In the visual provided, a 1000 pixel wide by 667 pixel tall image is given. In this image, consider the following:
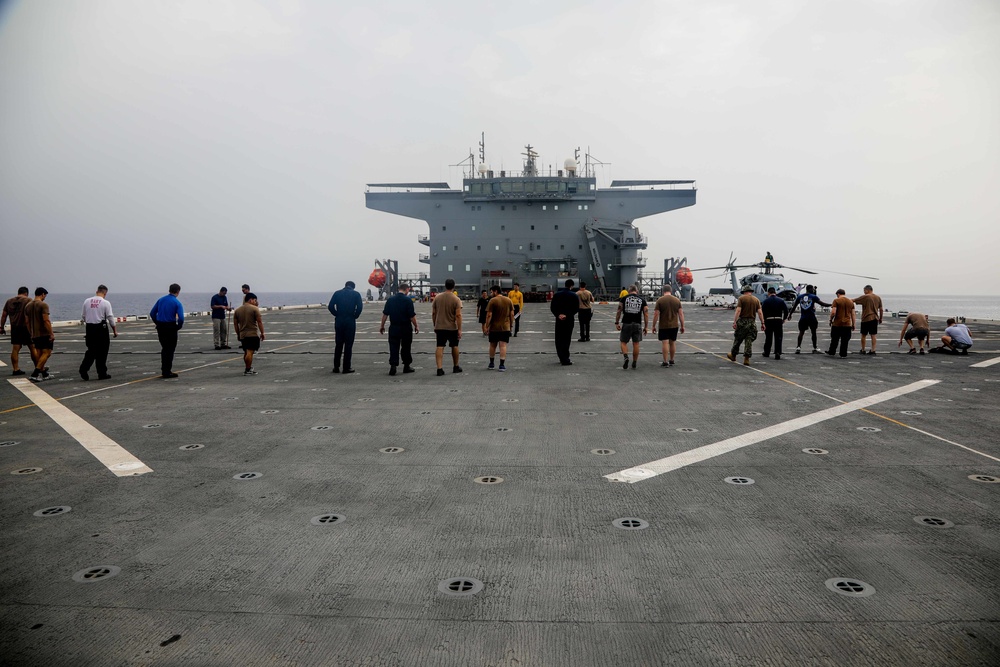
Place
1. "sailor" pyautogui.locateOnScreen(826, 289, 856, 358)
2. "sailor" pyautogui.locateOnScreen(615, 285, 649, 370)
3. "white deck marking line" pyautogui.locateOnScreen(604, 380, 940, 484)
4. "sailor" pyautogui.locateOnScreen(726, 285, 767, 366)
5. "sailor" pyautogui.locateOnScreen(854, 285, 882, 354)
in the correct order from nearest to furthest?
"white deck marking line" pyautogui.locateOnScreen(604, 380, 940, 484), "sailor" pyautogui.locateOnScreen(615, 285, 649, 370), "sailor" pyautogui.locateOnScreen(726, 285, 767, 366), "sailor" pyautogui.locateOnScreen(826, 289, 856, 358), "sailor" pyautogui.locateOnScreen(854, 285, 882, 354)

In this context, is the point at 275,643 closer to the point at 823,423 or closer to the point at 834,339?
the point at 823,423

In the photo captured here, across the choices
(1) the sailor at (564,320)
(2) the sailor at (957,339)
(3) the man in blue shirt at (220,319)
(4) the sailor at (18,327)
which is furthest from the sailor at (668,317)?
(4) the sailor at (18,327)

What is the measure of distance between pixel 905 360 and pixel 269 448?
47.1 ft

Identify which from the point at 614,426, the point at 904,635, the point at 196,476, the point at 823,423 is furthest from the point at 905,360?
the point at 196,476

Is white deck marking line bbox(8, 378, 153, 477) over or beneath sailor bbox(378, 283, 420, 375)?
beneath

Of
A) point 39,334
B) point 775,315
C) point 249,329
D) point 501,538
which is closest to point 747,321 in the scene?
point 775,315

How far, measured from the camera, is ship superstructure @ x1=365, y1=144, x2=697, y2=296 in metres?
51.6

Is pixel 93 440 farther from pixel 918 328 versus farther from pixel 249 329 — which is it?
pixel 918 328

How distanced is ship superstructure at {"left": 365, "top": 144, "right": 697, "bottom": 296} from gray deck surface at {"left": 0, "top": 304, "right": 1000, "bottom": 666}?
4352 cm

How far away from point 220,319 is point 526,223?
38.2 metres

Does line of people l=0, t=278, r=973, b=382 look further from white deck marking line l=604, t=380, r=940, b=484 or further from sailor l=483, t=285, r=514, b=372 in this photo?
white deck marking line l=604, t=380, r=940, b=484

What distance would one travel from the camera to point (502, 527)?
4.21 metres

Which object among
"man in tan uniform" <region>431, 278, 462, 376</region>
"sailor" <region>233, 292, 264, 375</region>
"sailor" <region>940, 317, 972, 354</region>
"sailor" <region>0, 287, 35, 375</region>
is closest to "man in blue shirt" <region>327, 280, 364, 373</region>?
"sailor" <region>233, 292, 264, 375</region>

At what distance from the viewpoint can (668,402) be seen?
900 centimetres
